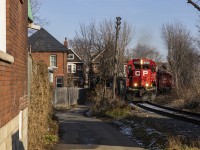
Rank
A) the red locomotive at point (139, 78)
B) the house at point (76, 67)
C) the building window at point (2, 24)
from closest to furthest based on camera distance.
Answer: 1. the building window at point (2, 24)
2. the red locomotive at point (139, 78)
3. the house at point (76, 67)

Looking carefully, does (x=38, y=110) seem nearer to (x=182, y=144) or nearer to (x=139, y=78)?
(x=182, y=144)

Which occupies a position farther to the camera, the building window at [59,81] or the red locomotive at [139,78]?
the building window at [59,81]

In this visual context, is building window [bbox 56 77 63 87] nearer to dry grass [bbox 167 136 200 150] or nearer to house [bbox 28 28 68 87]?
house [bbox 28 28 68 87]

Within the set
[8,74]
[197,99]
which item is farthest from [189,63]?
[8,74]

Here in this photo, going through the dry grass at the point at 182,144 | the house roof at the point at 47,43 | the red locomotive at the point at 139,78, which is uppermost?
the house roof at the point at 47,43

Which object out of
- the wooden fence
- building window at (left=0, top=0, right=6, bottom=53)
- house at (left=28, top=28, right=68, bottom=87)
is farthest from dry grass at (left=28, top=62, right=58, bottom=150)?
house at (left=28, top=28, right=68, bottom=87)

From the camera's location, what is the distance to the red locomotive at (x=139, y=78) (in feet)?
128

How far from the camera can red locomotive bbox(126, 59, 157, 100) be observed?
1533 inches

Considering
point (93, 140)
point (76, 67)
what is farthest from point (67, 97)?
point (76, 67)

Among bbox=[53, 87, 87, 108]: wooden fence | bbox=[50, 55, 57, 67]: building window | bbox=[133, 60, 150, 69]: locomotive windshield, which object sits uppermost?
bbox=[50, 55, 57, 67]: building window

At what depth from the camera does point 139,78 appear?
3906cm

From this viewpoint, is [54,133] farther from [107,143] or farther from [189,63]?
[189,63]

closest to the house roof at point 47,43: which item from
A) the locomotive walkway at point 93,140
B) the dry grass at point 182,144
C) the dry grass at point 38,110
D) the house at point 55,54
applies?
the house at point 55,54

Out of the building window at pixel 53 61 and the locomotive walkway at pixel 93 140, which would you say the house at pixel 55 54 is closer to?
the building window at pixel 53 61
